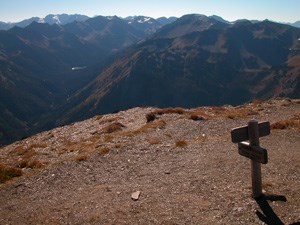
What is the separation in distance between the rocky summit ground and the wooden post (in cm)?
43

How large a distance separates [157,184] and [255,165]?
19.1 ft

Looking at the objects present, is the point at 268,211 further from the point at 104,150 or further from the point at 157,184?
the point at 104,150

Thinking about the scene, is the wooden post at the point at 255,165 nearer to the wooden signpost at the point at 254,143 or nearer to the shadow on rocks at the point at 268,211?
the wooden signpost at the point at 254,143

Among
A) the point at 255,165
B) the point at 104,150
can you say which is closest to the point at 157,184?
the point at 255,165

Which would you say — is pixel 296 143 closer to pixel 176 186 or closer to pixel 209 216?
pixel 176 186

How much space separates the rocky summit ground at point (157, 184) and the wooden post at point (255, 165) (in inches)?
16.8

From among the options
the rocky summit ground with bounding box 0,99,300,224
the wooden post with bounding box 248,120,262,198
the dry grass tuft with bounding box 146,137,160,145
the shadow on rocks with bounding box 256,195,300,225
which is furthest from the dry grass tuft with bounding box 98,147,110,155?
the shadow on rocks with bounding box 256,195,300,225

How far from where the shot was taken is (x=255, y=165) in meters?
15.2

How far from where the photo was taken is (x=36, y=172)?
2386 centimetres

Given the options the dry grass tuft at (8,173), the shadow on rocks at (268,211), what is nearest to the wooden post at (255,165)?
the shadow on rocks at (268,211)

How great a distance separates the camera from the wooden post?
49.5 ft

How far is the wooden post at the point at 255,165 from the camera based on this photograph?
594 inches

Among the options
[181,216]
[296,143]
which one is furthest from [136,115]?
[181,216]

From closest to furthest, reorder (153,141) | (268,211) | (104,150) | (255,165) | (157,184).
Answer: (268,211)
(255,165)
(157,184)
(104,150)
(153,141)
